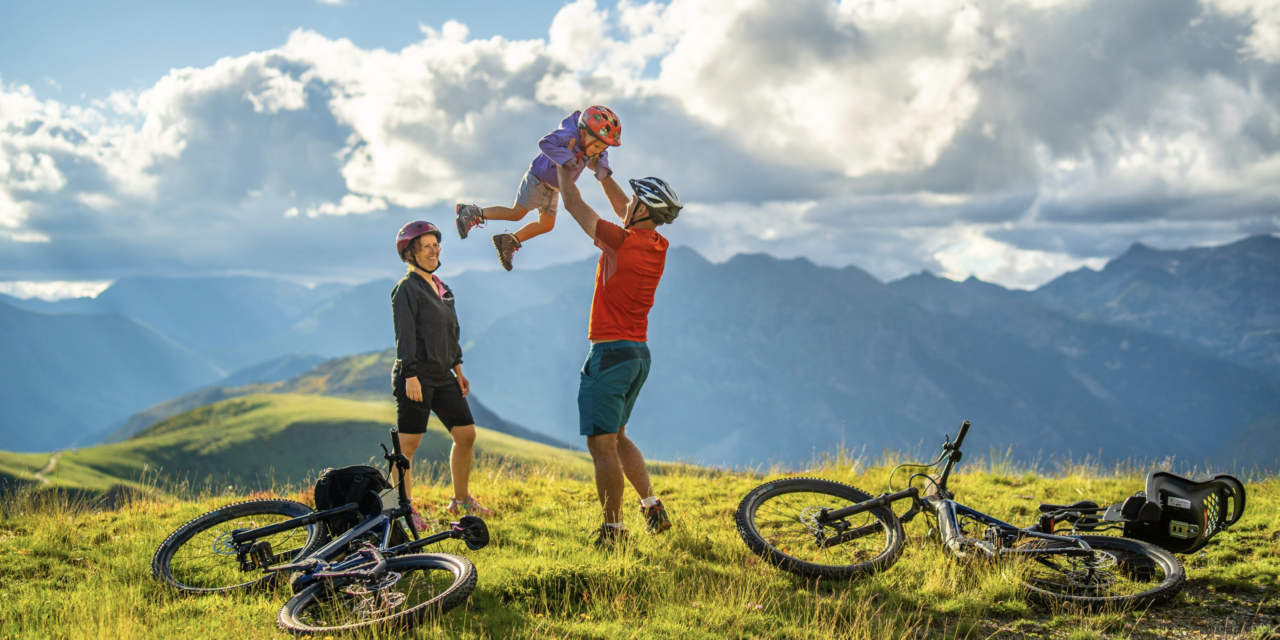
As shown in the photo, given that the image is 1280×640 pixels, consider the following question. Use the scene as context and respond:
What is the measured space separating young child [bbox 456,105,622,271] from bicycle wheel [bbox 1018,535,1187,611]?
16.3ft

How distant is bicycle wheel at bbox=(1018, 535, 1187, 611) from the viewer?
5145 mm

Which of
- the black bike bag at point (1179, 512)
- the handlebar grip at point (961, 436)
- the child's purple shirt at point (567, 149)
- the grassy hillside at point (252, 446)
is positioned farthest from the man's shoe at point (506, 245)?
the grassy hillside at point (252, 446)

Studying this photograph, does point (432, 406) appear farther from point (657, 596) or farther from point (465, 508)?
point (657, 596)

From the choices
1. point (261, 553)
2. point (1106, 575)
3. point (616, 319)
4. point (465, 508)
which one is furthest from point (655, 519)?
point (1106, 575)

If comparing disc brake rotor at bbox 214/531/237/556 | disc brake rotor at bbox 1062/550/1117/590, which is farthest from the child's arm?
disc brake rotor at bbox 1062/550/1117/590

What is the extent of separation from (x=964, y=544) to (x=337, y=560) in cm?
506

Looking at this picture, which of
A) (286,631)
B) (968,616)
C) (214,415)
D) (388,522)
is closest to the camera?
(286,631)

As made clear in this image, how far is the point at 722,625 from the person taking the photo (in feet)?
15.4

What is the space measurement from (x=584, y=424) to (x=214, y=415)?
199 m

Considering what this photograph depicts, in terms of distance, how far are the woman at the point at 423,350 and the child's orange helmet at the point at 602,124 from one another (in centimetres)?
210

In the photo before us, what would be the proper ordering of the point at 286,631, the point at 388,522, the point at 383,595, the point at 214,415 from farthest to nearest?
the point at 214,415 < the point at 388,522 < the point at 383,595 < the point at 286,631

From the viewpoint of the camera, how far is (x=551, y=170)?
7184mm

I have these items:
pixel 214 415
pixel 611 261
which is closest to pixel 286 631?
pixel 611 261

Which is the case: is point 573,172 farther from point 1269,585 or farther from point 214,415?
point 214,415
